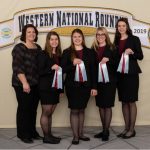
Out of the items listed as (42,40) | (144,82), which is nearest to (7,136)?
(42,40)

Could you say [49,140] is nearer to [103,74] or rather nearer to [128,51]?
[103,74]

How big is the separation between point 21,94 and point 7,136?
0.70 meters

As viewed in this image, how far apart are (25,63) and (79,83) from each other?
622 millimetres

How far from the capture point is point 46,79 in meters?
3.48

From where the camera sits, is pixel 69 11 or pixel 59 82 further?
pixel 69 11

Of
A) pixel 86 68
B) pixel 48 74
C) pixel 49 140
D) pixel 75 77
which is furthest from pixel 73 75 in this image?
pixel 49 140

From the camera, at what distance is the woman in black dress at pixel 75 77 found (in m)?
3.50

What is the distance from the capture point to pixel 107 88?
3.64 meters

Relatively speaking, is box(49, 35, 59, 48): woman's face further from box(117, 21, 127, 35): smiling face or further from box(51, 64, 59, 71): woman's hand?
box(117, 21, 127, 35): smiling face

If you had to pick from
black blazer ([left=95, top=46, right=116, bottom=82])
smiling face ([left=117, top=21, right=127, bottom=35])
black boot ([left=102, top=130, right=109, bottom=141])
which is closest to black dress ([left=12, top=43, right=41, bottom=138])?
black blazer ([left=95, top=46, right=116, bottom=82])

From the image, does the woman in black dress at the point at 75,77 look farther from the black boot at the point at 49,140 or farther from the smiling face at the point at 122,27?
the smiling face at the point at 122,27

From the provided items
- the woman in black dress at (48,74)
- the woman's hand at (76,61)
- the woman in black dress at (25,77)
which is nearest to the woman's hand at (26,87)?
the woman in black dress at (25,77)

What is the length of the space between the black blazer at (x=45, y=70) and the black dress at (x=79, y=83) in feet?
0.51

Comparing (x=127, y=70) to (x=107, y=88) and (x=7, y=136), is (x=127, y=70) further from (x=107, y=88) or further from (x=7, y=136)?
→ (x=7, y=136)
